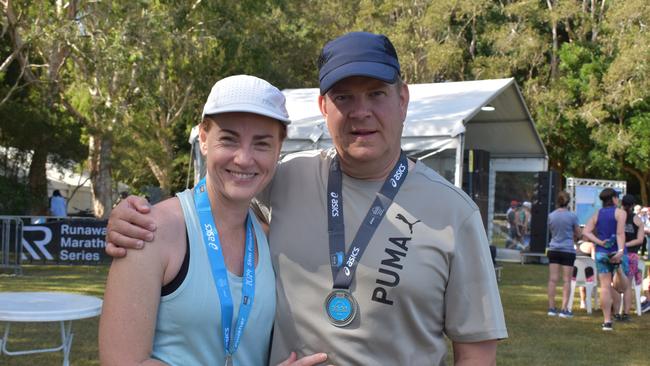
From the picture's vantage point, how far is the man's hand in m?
1.90

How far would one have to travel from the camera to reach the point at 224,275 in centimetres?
200

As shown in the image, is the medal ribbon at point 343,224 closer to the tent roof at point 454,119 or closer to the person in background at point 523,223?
the tent roof at point 454,119

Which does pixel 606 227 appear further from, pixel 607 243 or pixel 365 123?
pixel 365 123

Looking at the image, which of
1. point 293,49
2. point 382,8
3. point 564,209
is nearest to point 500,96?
point 564,209

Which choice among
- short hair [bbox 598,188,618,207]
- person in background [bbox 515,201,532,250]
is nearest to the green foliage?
person in background [bbox 515,201,532,250]

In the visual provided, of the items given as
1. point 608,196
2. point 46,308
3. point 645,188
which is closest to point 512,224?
point 608,196

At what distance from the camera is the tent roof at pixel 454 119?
1302 centimetres

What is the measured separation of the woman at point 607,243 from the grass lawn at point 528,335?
0.43m

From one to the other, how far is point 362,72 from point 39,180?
2587cm

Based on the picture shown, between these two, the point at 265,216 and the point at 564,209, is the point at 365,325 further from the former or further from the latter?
the point at 564,209

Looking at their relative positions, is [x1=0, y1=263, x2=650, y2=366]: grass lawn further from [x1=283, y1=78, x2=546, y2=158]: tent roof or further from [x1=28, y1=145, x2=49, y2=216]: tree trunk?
[x1=28, y1=145, x2=49, y2=216]: tree trunk

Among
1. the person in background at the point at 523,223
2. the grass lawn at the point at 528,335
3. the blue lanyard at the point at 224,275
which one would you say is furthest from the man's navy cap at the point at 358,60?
the person in background at the point at 523,223

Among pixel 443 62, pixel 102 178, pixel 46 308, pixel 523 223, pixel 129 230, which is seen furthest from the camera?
pixel 443 62

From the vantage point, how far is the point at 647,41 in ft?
97.6
